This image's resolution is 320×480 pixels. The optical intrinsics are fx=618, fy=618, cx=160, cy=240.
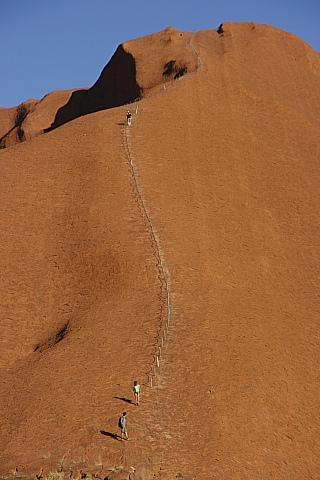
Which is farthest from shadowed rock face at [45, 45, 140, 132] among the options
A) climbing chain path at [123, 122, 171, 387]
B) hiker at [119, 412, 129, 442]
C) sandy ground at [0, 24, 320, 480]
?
hiker at [119, 412, 129, 442]

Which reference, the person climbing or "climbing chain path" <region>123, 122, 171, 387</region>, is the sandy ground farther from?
the person climbing

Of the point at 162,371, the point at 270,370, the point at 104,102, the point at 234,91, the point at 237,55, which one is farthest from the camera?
the point at 104,102

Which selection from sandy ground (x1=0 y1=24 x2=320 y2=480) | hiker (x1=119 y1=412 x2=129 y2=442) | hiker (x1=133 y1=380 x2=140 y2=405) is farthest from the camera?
hiker (x1=133 y1=380 x2=140 y2=405)

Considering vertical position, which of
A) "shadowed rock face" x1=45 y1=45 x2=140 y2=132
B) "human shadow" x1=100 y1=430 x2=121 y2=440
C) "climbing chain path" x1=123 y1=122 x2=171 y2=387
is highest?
"shadowed rock face" x1=45 y1=45 x2=140 y2=132

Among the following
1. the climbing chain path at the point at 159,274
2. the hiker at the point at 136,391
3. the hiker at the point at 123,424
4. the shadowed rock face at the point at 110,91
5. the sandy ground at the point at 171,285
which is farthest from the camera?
the shadowed rock face at the point at 110,91

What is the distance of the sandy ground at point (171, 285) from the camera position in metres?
23.0

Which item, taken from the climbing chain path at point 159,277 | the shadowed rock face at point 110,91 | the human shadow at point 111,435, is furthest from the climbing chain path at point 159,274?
the shadowed rock face at point 110,91

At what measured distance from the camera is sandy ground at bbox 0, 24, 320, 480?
75.4 feet

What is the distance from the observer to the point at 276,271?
123 ft

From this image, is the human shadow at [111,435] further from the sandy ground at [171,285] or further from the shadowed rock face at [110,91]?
the shadowed rock face at [110,91]

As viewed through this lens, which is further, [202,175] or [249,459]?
[202,175]

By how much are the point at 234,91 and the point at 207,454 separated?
3762 cm

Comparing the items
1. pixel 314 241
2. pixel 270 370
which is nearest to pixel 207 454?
pixel 270 370

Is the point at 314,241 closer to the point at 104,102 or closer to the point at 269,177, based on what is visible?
the point at 269,177
